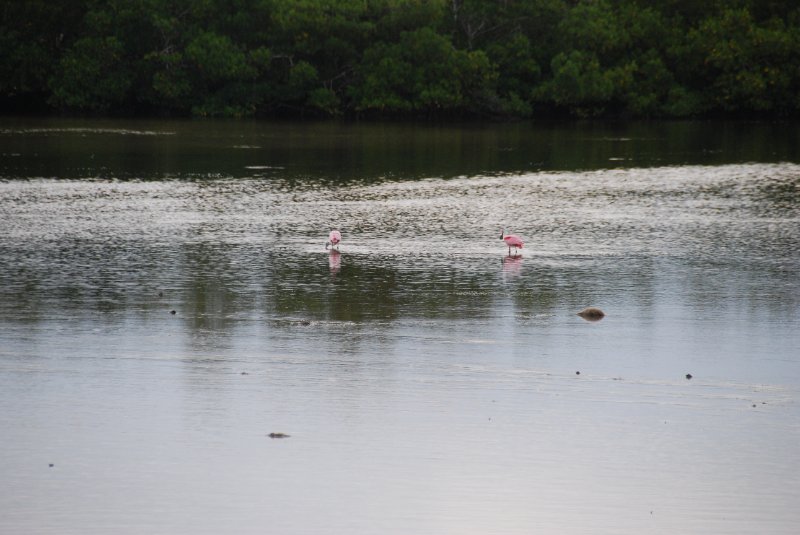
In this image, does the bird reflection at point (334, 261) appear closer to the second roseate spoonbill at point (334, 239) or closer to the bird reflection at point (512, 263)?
the second roseate spoonbill at point (334, 239)

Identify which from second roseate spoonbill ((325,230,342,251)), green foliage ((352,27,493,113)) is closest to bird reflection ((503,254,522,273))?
second roseate spoonbill ((325,230,342,251))

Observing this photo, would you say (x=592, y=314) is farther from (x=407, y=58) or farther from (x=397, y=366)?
(x=407, y=58)

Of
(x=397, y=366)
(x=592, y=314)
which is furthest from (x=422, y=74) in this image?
(x=397, y=366)

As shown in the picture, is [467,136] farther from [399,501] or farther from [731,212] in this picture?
[399,501]

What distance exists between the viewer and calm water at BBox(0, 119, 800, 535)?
7551 millimetres

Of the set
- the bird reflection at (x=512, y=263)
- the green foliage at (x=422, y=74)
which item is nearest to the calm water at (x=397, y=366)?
the bird reflection at (x=512, y=263)

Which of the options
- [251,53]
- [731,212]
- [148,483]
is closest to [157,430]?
[148,483]

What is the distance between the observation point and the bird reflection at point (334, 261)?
15.6m

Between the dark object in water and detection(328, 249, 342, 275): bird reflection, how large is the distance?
3769 mm

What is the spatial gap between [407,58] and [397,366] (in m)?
49.2

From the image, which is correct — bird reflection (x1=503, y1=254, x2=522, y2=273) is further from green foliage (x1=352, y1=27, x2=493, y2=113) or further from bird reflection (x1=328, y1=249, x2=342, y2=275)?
green foliage (x1=352, y1=27, x2=493, y2=113)

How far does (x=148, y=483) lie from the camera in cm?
777

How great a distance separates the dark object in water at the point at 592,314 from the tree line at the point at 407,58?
44754mm

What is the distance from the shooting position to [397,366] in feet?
34.6
